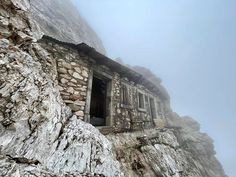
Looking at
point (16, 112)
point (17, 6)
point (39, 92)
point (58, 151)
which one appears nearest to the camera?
point (16, 112)

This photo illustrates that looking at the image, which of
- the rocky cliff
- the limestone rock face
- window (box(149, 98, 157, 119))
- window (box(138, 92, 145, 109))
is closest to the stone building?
window (box(138, 92, 145, 109))

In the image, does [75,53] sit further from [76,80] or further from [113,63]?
[113,63]

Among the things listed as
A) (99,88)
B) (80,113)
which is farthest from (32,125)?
(99,88)

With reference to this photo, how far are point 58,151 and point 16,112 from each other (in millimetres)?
1095

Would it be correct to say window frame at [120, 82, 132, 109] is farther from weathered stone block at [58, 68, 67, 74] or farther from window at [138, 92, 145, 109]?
weathered stone block at [58, 68, 67, 74]

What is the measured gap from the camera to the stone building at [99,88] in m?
6.09

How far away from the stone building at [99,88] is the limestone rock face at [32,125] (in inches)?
58.1

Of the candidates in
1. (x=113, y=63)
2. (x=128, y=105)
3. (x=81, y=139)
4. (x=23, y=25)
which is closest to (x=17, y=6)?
(x=23, y=25)

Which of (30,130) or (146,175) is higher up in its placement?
(30,130)

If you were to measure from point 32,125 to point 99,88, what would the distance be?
6.83m

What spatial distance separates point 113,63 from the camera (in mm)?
7961

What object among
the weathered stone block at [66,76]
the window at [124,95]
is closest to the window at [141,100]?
the window at [124,95]

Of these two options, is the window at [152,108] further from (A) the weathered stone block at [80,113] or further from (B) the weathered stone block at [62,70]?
(B) the weathered stone block at [62,70]

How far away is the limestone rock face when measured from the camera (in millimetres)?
2576
